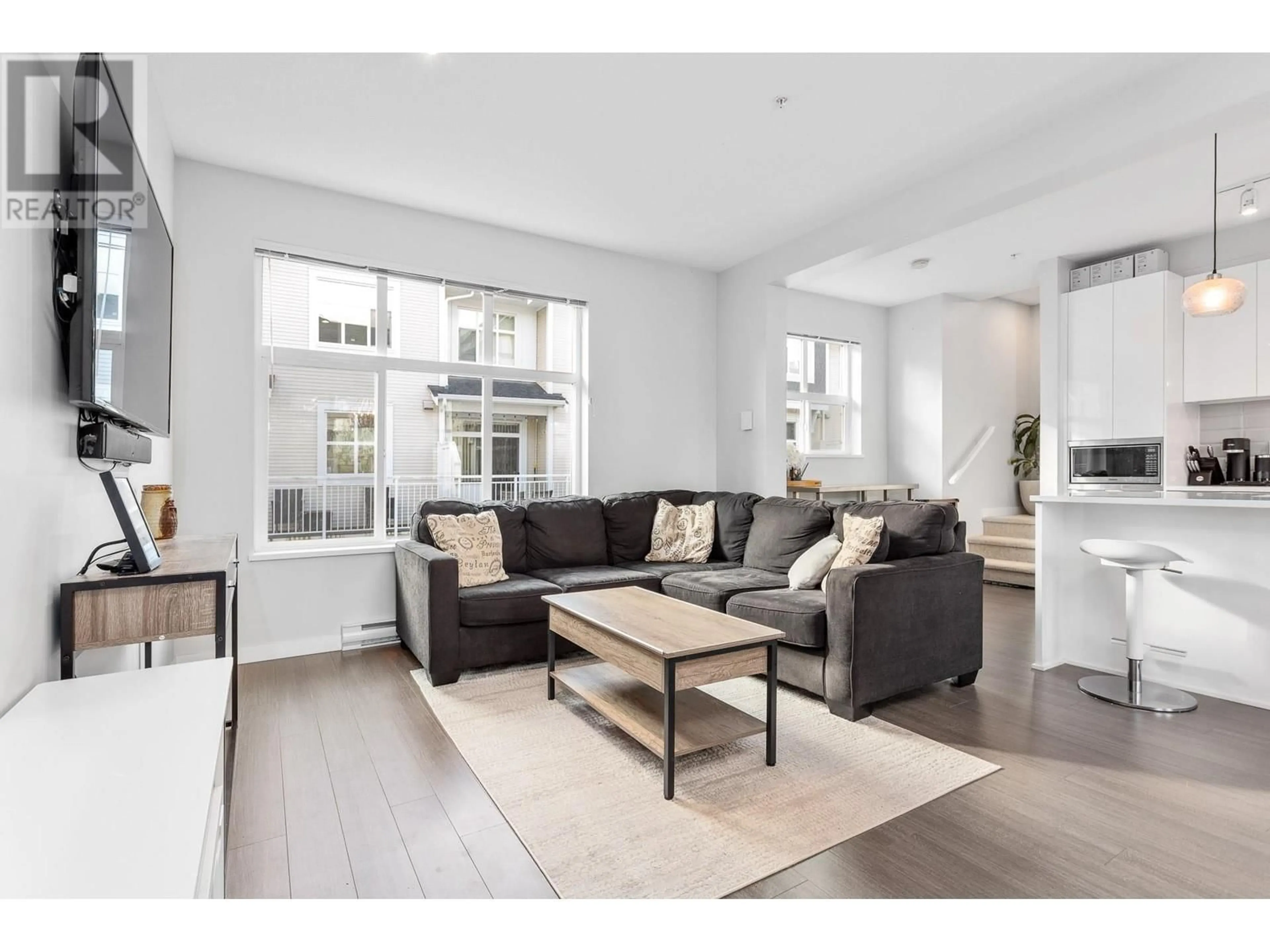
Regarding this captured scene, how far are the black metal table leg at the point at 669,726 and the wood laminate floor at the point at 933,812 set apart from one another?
48 cm

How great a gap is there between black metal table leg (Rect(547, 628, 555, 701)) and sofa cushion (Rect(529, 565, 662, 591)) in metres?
0.54

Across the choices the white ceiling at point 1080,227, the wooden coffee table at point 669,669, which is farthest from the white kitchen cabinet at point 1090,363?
the wooden coffee table at point 669,669

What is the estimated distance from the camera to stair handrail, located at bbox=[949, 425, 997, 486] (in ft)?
20.9

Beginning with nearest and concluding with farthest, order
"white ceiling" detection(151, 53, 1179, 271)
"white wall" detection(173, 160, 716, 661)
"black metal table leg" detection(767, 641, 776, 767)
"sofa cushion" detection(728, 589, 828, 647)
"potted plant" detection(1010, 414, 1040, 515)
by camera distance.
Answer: "black metal table leg" detection(767, 641, 776, 767)
"white ceiling" detection(151, 53, 1179, 271)
"sofa cushion" detection(728, 589, 828, 647)
"white wall" detection(173, 160, 716, 661)
"potted plant" detection(1010, 414, 1040, 515)

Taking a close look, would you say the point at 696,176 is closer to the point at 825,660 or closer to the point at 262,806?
the point at 825,660

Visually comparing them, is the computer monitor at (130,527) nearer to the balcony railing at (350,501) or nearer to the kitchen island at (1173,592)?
the balcony railing at (350,501)

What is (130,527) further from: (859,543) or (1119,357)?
(1119,357)

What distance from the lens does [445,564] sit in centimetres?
315

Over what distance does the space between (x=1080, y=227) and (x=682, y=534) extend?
3.58m

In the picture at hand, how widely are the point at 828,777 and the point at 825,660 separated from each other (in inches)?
25.4

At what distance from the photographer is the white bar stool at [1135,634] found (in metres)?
2.87

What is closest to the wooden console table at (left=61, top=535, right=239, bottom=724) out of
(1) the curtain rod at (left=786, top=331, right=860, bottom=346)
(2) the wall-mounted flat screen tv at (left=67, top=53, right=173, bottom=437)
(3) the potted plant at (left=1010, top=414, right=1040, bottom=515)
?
(2) the wall-mounted flat screen tv at (left=67, top=53, right=173, bottom=437)

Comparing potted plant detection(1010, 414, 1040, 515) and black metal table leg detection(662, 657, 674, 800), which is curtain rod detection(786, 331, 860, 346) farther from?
black metal table leg detection(662, 657, 674, 800)
